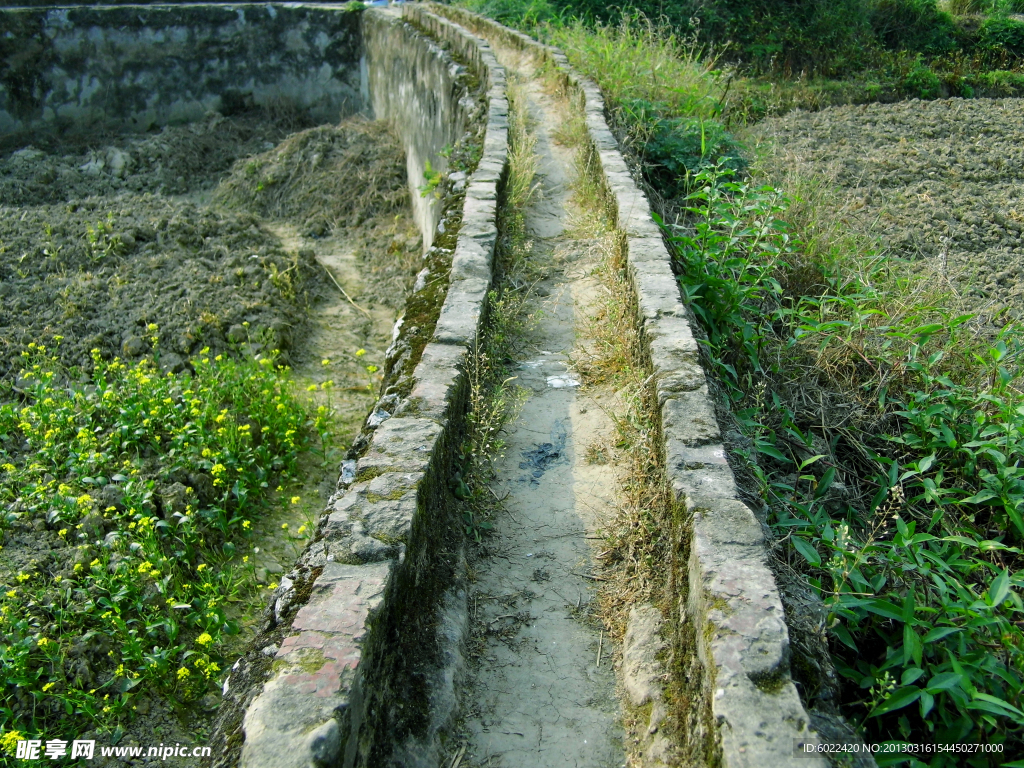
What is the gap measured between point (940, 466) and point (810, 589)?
3.93 ft

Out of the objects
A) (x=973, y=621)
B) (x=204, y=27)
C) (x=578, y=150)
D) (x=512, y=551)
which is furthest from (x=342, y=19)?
(x=973, y=621)

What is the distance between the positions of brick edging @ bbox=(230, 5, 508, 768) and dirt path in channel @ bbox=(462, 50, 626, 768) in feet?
0.48

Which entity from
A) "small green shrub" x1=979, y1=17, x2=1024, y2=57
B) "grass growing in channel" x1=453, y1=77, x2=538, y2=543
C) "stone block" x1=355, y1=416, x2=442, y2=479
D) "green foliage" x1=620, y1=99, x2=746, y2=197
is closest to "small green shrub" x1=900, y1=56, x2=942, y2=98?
Result: "small green shrub" x1=979, y1=17, x2=1024, y2=57

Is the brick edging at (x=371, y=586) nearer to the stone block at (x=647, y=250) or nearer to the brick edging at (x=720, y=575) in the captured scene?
the brick edging at (x=720, y=575)

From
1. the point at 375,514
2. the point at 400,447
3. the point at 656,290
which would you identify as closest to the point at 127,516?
the point at 400,447

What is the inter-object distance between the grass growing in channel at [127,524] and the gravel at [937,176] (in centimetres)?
395

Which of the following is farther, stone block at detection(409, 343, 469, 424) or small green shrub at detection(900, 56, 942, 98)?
small green shrub at detection(900, 56, 942, 98)

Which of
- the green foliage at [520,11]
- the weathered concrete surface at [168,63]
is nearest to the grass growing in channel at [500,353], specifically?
the green foliage at [520,11]

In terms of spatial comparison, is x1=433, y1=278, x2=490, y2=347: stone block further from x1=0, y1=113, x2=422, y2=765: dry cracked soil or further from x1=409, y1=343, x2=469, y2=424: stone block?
x1=0, y1=113, x2=422, y2=765: dry cracked soil

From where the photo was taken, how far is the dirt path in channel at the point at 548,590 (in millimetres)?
2244

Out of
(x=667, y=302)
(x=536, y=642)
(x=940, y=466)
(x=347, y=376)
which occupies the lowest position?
(x=347, y=376)

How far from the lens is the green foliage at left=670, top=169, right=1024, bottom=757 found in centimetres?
222

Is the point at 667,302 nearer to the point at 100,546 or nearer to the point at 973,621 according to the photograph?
the point at 973,621

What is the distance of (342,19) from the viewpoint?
11156 mm
